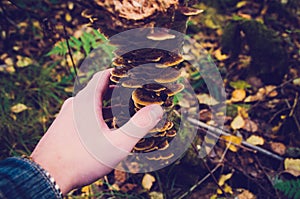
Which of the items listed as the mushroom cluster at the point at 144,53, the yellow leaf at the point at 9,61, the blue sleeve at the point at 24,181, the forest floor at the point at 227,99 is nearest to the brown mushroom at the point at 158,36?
the mushroom cluster at the point at 144,53

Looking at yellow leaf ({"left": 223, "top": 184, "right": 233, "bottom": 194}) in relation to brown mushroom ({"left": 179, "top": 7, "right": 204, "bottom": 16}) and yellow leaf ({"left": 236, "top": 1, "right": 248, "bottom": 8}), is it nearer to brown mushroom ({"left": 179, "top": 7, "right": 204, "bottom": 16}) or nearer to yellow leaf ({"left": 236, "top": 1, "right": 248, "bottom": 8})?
brown mushroom ({"left": 179, "top": 7, "right": 204, "bottom": 16})

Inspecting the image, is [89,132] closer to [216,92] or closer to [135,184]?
[135,184]

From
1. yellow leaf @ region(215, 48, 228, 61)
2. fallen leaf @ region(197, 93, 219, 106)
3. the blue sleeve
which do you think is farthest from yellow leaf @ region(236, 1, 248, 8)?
the blue sleeve

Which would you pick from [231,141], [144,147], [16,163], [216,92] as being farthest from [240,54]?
[16,163]

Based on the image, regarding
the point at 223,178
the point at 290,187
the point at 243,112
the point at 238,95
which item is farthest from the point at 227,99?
the point at 290,187

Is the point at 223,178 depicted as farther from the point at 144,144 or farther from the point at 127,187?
the point at 144,144

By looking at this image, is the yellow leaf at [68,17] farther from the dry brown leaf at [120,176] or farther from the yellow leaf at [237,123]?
the yellow leaf at [237,123]
